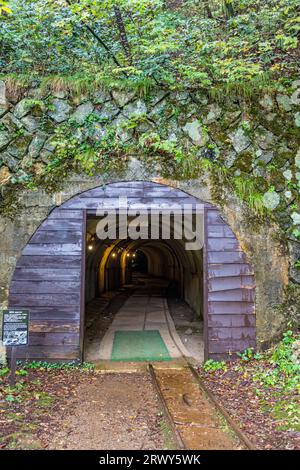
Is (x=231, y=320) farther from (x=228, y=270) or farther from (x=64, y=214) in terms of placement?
(x=64, y=214)

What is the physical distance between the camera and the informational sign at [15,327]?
5.64 meters

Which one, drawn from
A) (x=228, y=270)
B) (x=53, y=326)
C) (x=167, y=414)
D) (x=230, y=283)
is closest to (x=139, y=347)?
(x=53, y=326)

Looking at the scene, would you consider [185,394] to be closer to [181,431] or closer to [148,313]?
[181,431]

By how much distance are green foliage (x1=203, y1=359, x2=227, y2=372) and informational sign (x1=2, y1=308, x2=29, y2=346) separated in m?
3.25

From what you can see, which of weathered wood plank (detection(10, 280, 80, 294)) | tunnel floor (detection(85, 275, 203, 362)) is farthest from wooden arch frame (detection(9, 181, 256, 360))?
tunnel floor (detection(85, 275, 203, 362))

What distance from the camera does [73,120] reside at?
282 inches

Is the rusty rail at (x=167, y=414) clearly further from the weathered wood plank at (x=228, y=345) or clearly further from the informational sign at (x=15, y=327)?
the informational sign at (x=15, y=327)

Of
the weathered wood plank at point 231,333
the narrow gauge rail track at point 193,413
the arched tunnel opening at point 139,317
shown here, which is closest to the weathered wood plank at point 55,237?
the arched tunnel opening at point 139,317

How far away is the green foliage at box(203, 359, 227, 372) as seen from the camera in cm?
646

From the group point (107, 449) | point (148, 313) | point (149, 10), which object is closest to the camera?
point (107, 449)

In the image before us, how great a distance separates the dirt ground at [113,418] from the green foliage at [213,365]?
3.78 feet

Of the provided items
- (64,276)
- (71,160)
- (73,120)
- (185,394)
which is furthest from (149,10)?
(185,394)

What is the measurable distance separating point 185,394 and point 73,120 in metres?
5.51

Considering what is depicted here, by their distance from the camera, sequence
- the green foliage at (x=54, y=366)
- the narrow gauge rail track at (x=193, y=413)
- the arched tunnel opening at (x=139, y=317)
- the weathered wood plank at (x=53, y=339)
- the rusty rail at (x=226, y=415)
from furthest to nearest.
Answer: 1. the arched tunnel opening at (x=139, y=317)
2. the weathered wood plank at (x=53, y=339)
3. the green foliage at (x=54, y=366)
4. the narrow gauge rail track at (x=193, y=413)
5. the rusty rail at (x=226, y=415)
